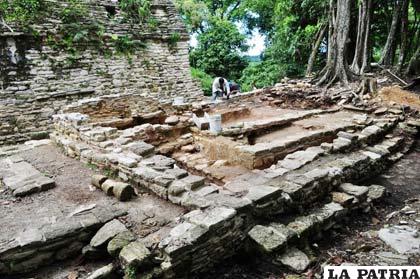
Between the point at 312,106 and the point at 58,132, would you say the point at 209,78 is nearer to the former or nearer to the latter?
the point at 312,106

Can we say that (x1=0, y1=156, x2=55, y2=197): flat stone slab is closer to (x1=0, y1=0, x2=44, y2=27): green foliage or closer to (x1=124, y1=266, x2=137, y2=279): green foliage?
(x1=124, y1=266, x2=137, y2=279): green foliage

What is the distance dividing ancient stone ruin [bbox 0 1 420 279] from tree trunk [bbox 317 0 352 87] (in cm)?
199

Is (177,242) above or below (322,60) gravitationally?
below

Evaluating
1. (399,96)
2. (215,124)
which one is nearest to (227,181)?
(215,124)

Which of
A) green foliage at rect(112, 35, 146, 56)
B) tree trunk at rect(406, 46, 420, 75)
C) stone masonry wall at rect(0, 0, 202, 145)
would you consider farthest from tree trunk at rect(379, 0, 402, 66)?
green foliage at rect(112, 35, 146, 56)

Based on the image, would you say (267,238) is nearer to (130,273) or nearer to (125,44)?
(130,273)

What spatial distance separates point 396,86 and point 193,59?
13713 millimetres

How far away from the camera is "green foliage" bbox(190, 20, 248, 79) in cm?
1969

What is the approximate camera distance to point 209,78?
1917 cm

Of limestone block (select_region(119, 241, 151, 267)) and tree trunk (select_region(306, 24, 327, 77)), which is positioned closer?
limestone block (select_region(119, 241, 151, 267))

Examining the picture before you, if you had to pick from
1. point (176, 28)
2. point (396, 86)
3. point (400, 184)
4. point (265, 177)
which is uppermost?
point (176, 28)

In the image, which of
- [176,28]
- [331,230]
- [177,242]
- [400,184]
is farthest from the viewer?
[176,28]

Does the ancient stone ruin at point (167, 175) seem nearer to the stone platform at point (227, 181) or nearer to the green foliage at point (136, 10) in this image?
the stone platform at point (227, 181)

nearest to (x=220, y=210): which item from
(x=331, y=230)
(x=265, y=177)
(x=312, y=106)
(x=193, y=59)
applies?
(x=265, y=177)
